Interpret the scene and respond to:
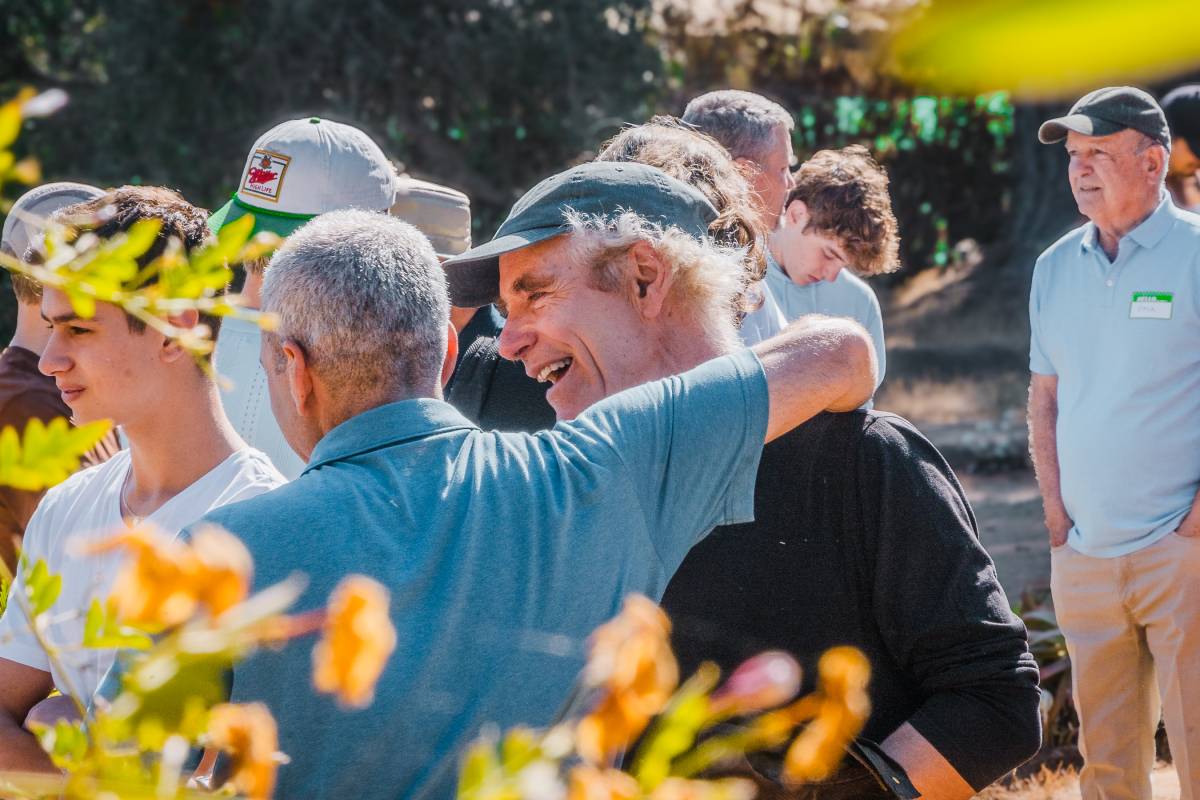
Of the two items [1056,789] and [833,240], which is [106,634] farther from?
[1056,789]

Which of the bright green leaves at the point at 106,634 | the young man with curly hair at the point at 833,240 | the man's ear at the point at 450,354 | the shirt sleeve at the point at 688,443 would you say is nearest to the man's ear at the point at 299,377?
the man's ear at the point at 450,354

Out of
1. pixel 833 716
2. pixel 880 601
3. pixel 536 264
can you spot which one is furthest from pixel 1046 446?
pixel 833 716

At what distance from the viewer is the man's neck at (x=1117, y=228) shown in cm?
386

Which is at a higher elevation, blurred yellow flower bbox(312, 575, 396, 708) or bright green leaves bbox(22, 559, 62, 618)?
bright green leaves bbox(22, 559, 62, 618)

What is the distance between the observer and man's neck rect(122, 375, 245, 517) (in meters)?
2.34

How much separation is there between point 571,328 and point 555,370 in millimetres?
139

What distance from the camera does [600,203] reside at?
7.05ft

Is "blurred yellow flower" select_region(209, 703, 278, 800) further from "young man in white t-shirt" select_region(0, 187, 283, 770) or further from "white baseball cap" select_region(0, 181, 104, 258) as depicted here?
"white baseball cap" select_region(0, 181, 104, 258)

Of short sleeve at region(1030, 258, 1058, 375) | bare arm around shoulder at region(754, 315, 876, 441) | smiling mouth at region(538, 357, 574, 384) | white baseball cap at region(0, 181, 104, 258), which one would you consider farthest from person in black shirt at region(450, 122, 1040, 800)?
short sleeve at region(1030, 258, 1058, 375)

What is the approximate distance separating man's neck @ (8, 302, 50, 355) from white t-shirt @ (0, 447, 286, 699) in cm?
74

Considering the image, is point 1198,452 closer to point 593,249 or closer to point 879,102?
point 593,249

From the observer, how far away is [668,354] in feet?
7.01

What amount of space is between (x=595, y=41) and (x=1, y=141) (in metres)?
12.4

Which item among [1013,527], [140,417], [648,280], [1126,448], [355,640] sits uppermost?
[355,640]
